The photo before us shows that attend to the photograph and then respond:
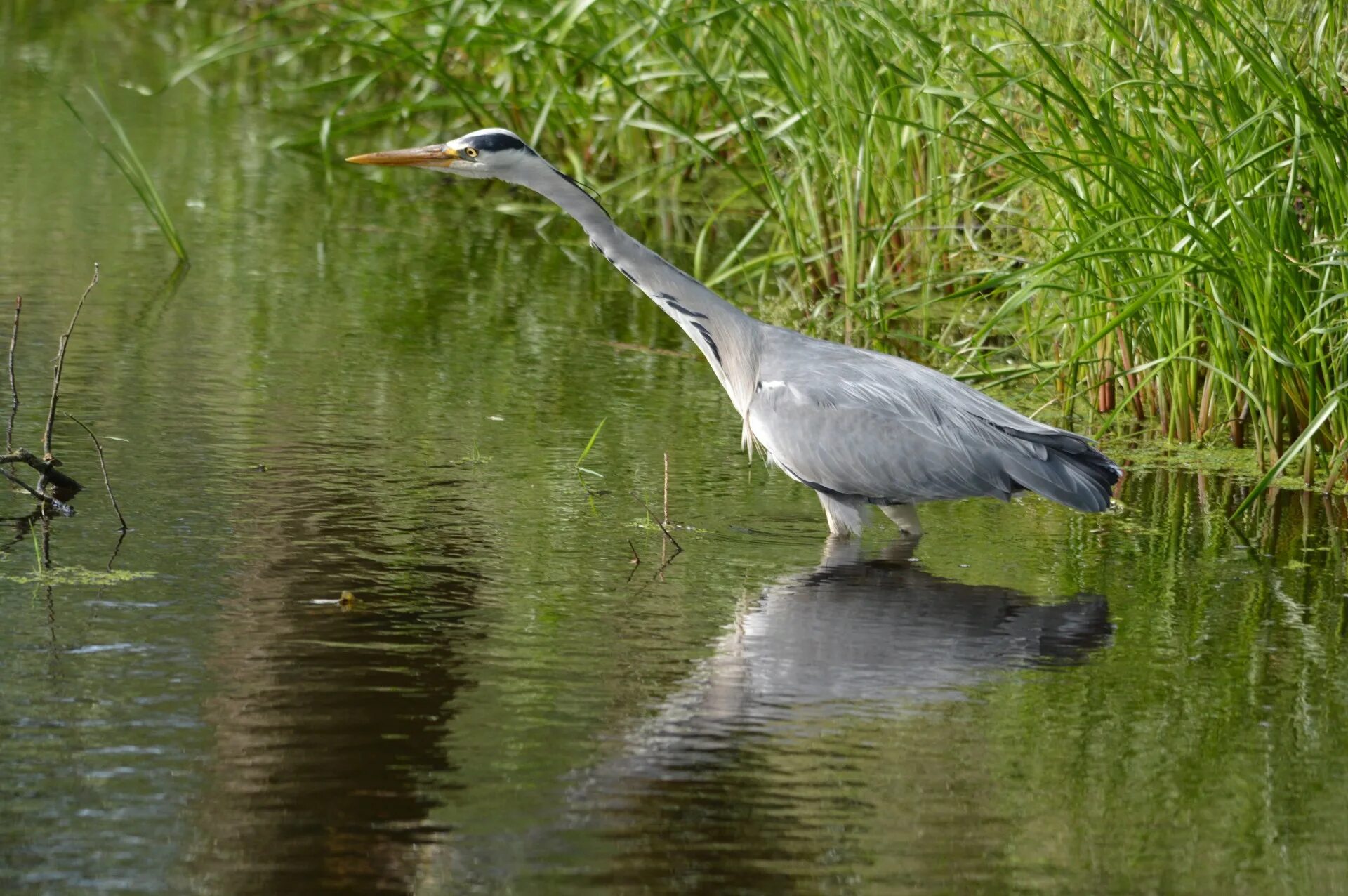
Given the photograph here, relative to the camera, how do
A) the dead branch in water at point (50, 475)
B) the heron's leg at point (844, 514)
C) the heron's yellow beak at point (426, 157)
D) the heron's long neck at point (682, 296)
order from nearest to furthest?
the dead branch in water at point (50, 475) → the heron's leg at point (844, 514) → the heron's long neck at point (682, 296) → the heron's yellow beak at point (426, 157)

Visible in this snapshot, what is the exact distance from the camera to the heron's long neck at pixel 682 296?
21.0ft

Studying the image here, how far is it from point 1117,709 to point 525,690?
4.65 feet

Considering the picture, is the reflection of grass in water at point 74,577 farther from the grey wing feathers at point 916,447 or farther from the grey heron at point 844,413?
the grey wing feathers at point 916,447

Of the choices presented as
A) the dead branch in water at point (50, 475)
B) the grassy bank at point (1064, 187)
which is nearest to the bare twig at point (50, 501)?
the dead branch in water at point (50, 475)

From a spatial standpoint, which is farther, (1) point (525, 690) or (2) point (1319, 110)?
(2) point (1319, 110)

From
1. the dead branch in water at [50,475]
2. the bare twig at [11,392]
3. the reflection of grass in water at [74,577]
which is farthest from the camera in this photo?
the dead branch in water at [50,475]

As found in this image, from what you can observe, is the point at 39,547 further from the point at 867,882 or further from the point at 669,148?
the point at 669,148

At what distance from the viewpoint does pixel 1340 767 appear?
4.42m

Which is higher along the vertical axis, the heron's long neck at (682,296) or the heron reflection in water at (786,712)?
the heron's long neck at (682,296)

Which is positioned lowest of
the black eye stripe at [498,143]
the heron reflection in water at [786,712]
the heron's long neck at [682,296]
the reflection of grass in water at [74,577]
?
the heron reflection in water at [786,712]

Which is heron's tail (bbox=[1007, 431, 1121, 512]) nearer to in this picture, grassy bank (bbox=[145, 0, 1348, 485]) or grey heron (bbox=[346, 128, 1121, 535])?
grey heron (bbox=[346, 128, 1121, 535])

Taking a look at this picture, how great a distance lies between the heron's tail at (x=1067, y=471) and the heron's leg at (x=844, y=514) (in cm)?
50

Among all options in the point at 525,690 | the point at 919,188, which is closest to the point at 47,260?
the point at 919,188

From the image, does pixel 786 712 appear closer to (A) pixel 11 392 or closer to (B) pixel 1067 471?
(B) pixel 1067 471
